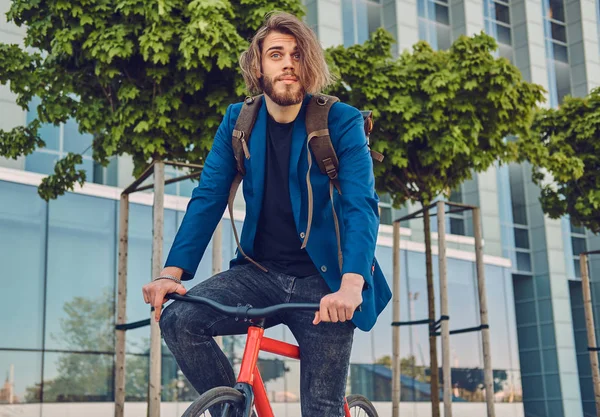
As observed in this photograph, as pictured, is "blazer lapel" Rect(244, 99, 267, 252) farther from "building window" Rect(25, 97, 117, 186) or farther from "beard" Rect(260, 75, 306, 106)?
"building window" Rect(25, 97, 117, 186)

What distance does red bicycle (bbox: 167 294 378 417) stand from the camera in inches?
103

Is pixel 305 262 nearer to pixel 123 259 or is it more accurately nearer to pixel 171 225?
pixel 123 259

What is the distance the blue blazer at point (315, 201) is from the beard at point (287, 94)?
0.38ft

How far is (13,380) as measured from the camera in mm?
15648

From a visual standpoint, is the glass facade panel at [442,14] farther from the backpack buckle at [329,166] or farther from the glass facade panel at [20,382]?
the backpack buckle at [329,166]

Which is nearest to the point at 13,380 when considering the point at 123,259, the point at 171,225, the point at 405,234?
the point at 171,225

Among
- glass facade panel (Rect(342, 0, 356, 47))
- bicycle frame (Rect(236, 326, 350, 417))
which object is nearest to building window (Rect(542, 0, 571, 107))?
glass facade panel (Rect(342, 0, 356, 47))

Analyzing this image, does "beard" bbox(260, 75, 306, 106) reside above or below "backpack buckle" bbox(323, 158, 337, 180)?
above

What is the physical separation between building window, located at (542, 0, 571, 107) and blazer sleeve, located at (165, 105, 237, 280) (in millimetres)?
27904

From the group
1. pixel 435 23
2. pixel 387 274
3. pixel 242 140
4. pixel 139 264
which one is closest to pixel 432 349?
pixel 242 140

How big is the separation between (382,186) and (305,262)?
7.89m

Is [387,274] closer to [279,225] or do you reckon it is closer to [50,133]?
Answer: [50,133]

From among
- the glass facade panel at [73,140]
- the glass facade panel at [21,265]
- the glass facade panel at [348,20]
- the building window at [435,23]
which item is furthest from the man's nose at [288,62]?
the building window at [435,23]

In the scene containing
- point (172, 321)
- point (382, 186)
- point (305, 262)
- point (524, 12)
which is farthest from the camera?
point (524, 12)
